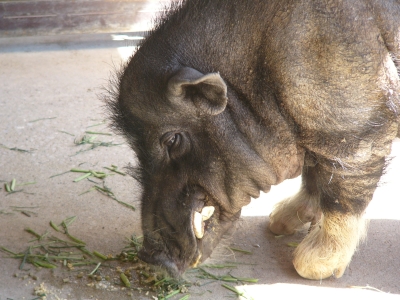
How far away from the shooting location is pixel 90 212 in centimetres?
528

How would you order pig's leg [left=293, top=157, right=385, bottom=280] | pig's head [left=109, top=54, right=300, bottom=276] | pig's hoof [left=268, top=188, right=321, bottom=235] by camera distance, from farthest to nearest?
pig's hoof [left=268, top=188, right=321, bottom=235]
pig's leg [left=293, top=157, right=385, bottom=280]
pig's head [left=109, top=54, right=300, bottom=276]

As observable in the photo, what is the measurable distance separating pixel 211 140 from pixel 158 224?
667 millimetres

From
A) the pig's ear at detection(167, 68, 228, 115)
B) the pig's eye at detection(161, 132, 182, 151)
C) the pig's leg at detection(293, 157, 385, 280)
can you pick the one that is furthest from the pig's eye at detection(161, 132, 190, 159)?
the pig's leg at detection(293, 157, 385, 280)

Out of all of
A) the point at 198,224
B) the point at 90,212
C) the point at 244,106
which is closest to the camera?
the point at 244,106

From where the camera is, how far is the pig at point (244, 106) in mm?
3752

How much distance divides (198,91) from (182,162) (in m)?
0.51

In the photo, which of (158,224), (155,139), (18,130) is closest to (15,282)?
(158,224)

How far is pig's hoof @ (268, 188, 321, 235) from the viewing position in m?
5.10

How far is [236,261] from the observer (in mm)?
4738

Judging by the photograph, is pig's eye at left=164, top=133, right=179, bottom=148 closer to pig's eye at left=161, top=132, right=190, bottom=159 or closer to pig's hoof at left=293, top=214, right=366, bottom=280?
pig's eye at left=161, top=132, right=190, bottom=159

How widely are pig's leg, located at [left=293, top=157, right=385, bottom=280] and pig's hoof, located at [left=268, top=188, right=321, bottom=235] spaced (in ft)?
1.12

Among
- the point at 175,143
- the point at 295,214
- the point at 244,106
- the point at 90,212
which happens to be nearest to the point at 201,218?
the point at 175,143

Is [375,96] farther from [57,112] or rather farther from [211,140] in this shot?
[57,112]

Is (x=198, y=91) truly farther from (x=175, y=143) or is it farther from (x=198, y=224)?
(x=198, y=224)
